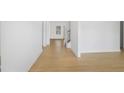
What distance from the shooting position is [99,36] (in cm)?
509

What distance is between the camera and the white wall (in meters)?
3.51

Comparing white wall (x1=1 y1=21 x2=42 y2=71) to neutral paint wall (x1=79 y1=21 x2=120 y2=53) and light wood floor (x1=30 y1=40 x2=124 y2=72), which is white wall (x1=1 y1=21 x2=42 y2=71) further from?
neutral paint wall (x1=79 y1=21 x2=120 y2=53)

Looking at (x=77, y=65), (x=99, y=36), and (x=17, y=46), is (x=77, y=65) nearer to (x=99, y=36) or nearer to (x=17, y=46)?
(x=17, y=46)

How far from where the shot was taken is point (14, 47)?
3713 millimetres

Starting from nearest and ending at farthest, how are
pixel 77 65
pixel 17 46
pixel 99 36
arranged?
pixel 77 65 < pixel 17 46 < pixel 99 36

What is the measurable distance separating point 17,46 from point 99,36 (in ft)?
9.23

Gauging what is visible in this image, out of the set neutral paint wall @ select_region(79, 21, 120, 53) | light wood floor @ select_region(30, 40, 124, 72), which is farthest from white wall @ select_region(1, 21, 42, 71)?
neutral paint wall @ select_region(79, 21, 120, 53)

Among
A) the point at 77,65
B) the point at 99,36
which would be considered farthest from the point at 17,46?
the point at 99,36

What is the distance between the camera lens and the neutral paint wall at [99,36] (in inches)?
196

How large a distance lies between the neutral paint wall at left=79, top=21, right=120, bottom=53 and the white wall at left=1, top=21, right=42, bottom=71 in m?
1.78
